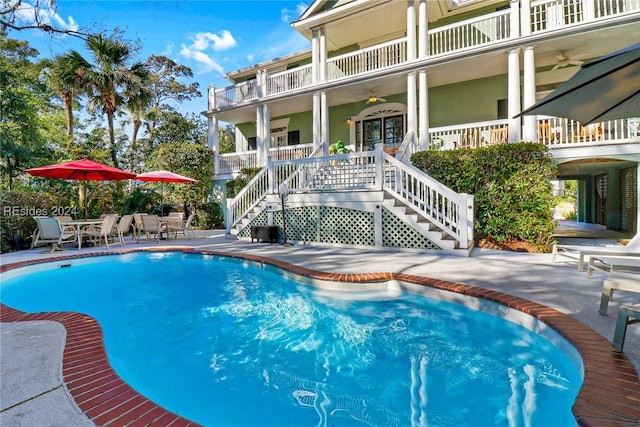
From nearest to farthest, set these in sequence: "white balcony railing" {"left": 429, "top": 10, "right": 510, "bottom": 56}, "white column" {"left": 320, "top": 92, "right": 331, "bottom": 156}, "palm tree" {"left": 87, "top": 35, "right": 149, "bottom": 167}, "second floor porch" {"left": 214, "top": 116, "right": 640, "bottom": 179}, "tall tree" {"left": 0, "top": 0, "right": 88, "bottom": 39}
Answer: "tall tree" {"left": 0, "top": 0, "right": 88, "bottom": 39} → "second floor porch" {"left": 214, "top": 116, "right": 640, "bottom": 179} → "white balcony railing" {"left": 429, "top": 10, "right": 510, "bottom": 56} → "white column" {"left": 320, "top": 92, "right": 331, "bottom": 156} → "palm tree" {"left": 87, "top": 35, "right": 149, "bottom": 167}

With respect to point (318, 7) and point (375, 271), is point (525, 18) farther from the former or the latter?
point (375, 271)

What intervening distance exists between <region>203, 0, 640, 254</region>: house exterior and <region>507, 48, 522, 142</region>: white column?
0.03 metres

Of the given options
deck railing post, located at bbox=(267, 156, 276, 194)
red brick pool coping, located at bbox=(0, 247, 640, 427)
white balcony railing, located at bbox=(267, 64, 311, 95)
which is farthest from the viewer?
white balcony railing, located at bbox=(267, 64, 311, 95)

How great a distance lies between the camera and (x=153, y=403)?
1.99 meters

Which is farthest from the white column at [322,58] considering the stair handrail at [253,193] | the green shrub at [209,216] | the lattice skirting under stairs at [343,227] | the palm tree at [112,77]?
the palm tree at [112,77]

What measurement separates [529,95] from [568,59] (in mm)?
2640

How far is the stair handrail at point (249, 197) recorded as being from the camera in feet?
34.4

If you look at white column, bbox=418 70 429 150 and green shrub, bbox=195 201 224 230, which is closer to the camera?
white column, bbox=418 70 429 150

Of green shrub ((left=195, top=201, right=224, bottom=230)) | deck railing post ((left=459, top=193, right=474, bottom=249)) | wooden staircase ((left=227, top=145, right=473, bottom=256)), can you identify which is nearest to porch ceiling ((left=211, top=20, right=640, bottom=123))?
wooden staircase ((left=227, top=145, right=473, bottom=256))

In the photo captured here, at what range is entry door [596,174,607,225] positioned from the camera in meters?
14.6

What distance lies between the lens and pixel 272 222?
1013 cm

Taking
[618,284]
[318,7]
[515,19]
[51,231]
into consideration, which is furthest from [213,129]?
[618,284]

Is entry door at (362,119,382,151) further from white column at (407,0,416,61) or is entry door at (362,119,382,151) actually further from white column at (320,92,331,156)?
white column at (407,0,416,61)

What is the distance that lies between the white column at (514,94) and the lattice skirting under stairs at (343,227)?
4.41 m
